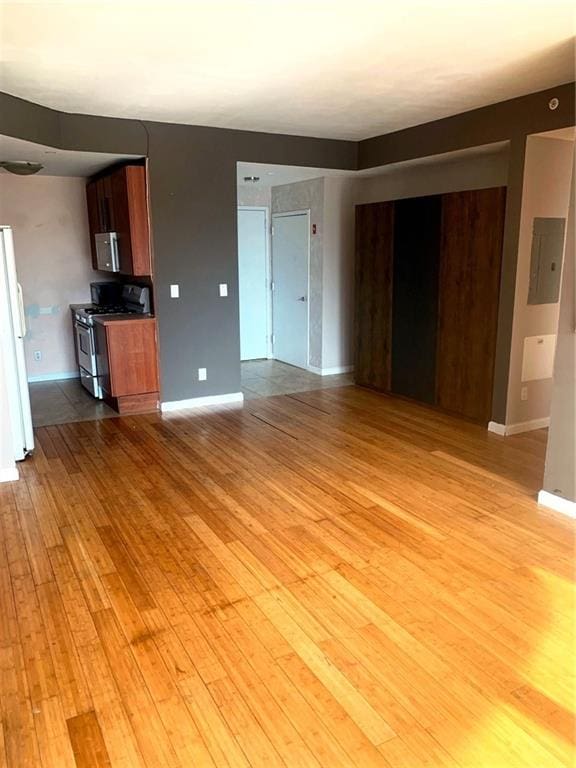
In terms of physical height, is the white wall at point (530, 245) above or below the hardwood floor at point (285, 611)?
above

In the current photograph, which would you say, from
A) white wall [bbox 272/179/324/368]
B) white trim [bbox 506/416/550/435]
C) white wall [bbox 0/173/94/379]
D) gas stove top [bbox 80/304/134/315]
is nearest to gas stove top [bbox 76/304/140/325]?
gas stove top [bbox 80/304/134/315]

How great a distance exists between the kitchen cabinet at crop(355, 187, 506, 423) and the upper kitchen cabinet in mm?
2318

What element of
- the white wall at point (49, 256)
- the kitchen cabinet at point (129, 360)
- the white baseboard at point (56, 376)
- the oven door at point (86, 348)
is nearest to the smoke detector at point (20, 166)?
the white wall at point (49, 256)

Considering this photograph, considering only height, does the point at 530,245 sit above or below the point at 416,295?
above

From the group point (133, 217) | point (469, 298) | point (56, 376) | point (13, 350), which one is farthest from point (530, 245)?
point (56, 376)

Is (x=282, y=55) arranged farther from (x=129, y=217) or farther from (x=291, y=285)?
(x=291, y=285)

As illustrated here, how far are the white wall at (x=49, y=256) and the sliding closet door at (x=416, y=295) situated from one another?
3.62 meters

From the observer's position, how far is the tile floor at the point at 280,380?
6.48 meters

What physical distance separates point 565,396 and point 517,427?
159 cm

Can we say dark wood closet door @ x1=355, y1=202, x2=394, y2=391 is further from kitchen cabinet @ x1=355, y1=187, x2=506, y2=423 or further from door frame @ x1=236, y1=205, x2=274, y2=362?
door frame @ x1=236, y1=205, x2=274, y2=362

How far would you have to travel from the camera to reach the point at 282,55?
133 inches

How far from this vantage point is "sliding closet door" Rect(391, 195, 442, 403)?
5414 millimetres

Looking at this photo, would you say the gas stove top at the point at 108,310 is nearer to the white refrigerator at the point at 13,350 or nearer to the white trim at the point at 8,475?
the white refrigerator at the point at 13,350

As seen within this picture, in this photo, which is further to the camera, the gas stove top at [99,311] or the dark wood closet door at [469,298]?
the gas stove top at [99,311]
